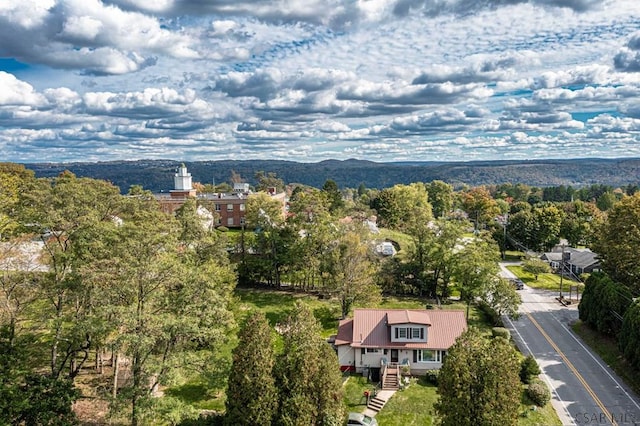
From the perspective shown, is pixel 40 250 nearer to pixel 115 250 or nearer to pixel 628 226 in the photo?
pixel 115 250

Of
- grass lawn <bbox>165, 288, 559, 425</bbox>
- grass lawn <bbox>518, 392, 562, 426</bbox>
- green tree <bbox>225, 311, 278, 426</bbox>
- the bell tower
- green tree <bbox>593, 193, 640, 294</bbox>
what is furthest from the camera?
the bell tower

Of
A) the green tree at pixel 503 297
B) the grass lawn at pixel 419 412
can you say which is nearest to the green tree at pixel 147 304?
the grass lawn at pixel 419 412

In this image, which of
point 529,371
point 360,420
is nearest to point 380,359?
point 360,420

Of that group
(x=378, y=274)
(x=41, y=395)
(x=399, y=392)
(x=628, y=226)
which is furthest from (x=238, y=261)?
(x=628, y=226)

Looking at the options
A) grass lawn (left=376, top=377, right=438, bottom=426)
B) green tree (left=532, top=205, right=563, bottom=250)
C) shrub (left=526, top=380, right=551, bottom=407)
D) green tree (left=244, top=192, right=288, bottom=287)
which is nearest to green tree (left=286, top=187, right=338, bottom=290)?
green tree (left=244, top=192, right=288, bottom=287)

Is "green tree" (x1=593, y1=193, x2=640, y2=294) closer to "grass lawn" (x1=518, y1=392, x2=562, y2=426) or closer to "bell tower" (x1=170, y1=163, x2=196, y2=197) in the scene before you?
"grass lawn" (x1=518, y1=392, x2=562, y2=426)
